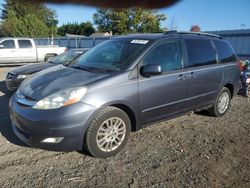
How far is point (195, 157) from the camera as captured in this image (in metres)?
4.13

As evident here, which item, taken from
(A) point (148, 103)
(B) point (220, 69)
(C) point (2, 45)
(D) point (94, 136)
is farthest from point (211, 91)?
(C) point (2, 45)

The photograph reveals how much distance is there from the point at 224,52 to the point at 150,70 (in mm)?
2663

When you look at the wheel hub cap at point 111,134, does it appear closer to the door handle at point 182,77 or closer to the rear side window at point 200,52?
the door handle at point 182,77

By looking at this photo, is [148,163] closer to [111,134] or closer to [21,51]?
[111,134]

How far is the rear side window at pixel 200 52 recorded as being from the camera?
5125mm

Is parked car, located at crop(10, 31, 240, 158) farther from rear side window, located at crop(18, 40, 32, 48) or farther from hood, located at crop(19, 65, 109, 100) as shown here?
rear side window, located at crop(18, 40, 32, 48)

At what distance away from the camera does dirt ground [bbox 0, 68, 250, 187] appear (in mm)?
3404

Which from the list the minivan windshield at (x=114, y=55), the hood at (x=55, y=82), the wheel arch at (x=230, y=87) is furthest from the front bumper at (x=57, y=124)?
the wheel arch at (x=230, y=87)

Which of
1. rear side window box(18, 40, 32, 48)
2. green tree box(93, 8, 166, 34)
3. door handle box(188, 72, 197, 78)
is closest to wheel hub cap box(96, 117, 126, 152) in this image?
door handle box(188, 72, 197, 78)

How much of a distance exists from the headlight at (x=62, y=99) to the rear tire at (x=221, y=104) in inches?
132

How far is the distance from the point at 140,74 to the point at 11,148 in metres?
2.22

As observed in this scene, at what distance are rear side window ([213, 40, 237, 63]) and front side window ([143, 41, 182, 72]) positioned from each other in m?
1.42

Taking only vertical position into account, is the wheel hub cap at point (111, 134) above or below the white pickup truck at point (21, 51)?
below

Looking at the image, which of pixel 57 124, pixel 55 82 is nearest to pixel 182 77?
pixel 55 82
